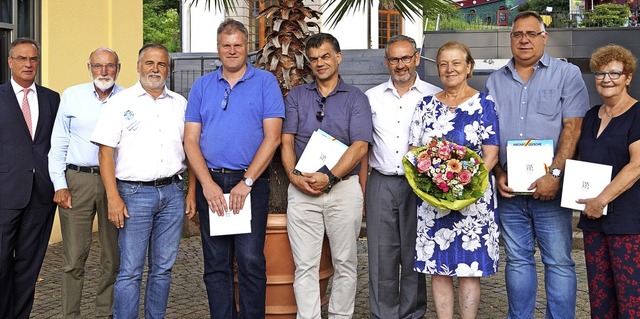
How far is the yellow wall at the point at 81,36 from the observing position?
28.7ft

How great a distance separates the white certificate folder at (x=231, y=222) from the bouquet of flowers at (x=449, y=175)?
3.63 ft

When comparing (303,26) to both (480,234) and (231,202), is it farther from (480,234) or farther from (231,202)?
(480,234)

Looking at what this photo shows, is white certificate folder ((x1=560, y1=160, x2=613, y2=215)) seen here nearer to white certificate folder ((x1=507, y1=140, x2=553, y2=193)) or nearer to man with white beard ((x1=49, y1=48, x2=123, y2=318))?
white certificate folder ((x1=507, y1=140, x2=553, y2=193))

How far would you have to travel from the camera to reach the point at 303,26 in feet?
18.9

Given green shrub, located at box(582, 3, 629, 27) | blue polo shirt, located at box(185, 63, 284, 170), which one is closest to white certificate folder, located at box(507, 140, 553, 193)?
blue polo shirt, located at box(185, 63, 284, 170)

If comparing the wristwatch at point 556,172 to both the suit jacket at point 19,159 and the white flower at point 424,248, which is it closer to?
the white flower at point 424,248

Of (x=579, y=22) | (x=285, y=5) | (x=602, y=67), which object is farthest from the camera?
(x=579, y=22)

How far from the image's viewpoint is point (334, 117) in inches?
194

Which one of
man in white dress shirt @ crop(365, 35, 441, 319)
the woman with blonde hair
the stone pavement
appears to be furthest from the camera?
the stone pavement

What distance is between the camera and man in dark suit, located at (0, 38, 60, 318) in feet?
17.0

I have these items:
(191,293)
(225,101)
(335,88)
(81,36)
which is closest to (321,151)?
(335,88)

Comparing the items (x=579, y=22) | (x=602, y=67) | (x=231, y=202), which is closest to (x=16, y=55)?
(x=231, y=202)

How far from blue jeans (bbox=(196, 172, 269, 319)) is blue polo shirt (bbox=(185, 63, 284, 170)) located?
0.47 feet

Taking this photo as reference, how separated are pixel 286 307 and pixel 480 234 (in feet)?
4.98
